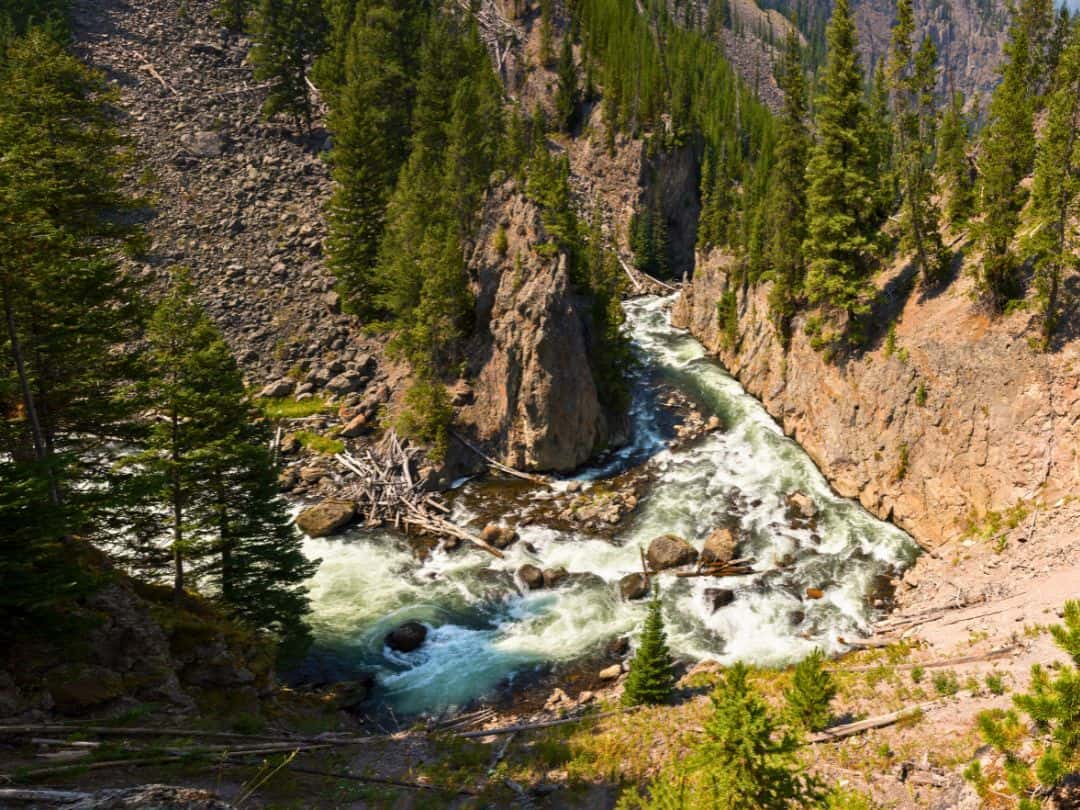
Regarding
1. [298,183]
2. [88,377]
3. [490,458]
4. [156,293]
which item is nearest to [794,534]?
[490,458]

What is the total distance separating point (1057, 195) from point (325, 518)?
35753 millimetres

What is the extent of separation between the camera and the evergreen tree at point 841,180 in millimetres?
31984

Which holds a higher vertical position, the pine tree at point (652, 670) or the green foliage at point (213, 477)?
the green foliage at point (213, 477)

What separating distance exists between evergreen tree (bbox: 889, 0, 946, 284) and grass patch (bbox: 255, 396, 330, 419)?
36.4 m

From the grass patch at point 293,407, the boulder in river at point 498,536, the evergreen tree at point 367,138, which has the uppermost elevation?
the evergreen tree at point 367,138

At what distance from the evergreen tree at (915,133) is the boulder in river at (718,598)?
64.3 feet

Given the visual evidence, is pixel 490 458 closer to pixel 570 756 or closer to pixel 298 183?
pixel 570 756

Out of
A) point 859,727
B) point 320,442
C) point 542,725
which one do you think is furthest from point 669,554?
point 320,442

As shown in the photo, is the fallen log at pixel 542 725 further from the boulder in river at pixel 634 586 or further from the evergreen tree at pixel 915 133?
the evergreen tree at pixel 915 133

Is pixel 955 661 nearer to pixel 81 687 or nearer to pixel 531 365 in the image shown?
pixel 81 687

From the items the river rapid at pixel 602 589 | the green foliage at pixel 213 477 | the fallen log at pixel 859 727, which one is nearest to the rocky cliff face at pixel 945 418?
the river rapid at pixel 602 589

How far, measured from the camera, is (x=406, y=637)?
23.8m

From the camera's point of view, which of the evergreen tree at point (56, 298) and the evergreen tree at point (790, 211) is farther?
the evergreen tree at point (790, 211)

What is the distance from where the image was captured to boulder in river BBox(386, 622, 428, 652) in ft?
77.6
